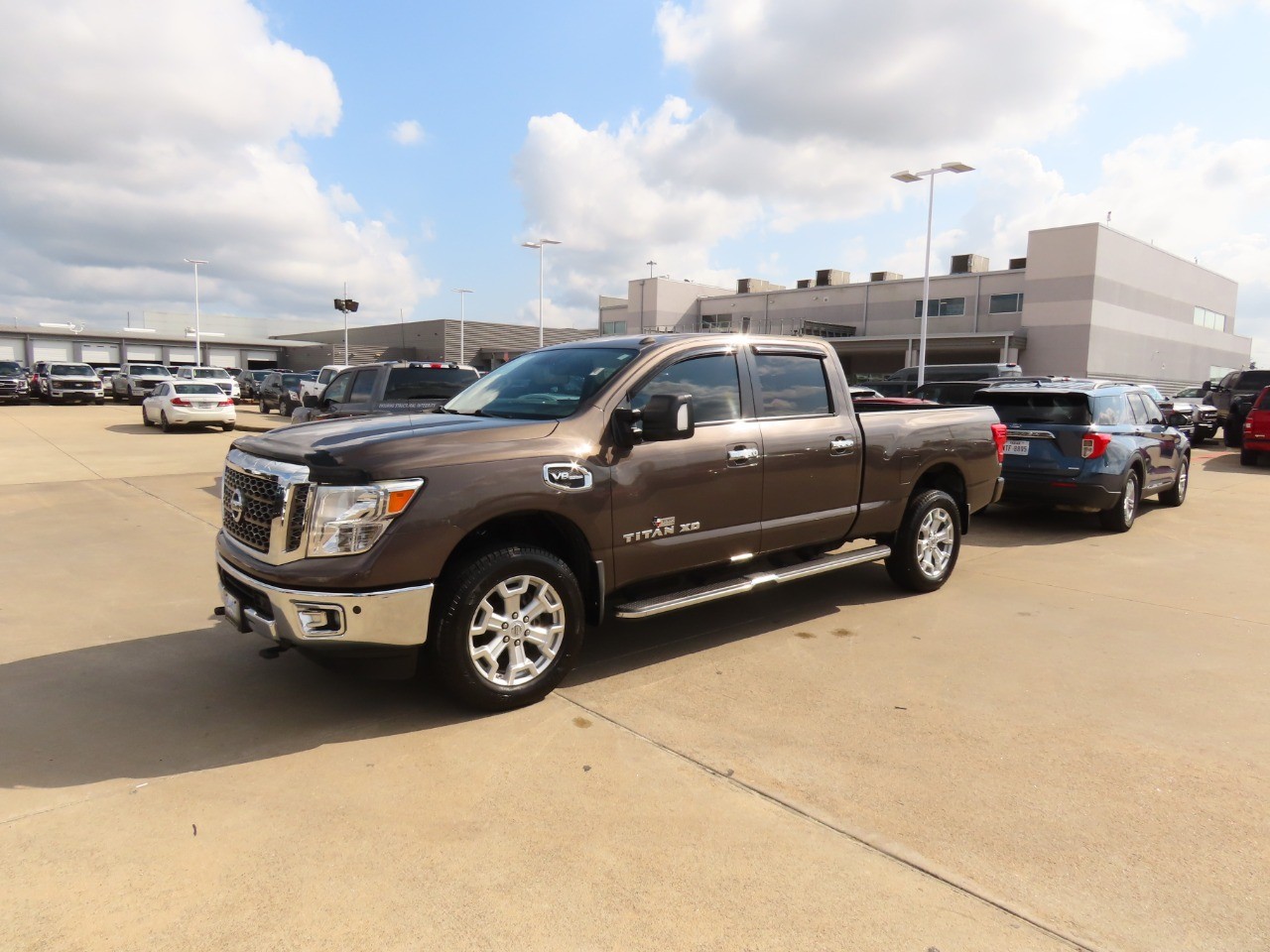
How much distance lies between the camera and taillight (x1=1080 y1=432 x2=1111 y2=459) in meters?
8.99

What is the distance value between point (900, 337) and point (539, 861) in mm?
45324

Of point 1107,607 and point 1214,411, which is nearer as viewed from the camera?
point 1107,607

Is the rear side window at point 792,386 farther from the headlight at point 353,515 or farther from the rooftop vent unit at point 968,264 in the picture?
the rooftop vent unit at point 968,264

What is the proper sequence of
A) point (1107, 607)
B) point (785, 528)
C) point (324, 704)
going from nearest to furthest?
point (324, 704) < point (785, 528) < point (1107, 607)

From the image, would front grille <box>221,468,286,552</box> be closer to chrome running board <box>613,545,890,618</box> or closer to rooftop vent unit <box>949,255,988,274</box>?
chrome running board <box>613,545,890,618</box>

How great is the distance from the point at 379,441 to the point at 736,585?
2237mm

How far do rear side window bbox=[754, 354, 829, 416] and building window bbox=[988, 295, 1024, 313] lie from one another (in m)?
44.9

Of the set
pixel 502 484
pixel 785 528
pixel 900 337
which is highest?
pixel 900 337

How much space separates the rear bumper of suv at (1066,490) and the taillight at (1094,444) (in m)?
0.25

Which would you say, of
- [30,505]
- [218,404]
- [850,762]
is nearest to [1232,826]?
[850,762]

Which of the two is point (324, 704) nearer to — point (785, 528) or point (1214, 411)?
point (785, 528)

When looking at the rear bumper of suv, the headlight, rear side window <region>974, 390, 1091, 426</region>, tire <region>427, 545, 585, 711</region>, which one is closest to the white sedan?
rear side window <region>974, 390, 1091, 426</region>

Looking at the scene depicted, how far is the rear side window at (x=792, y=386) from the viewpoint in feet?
17.8

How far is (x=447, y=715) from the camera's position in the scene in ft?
13.6
